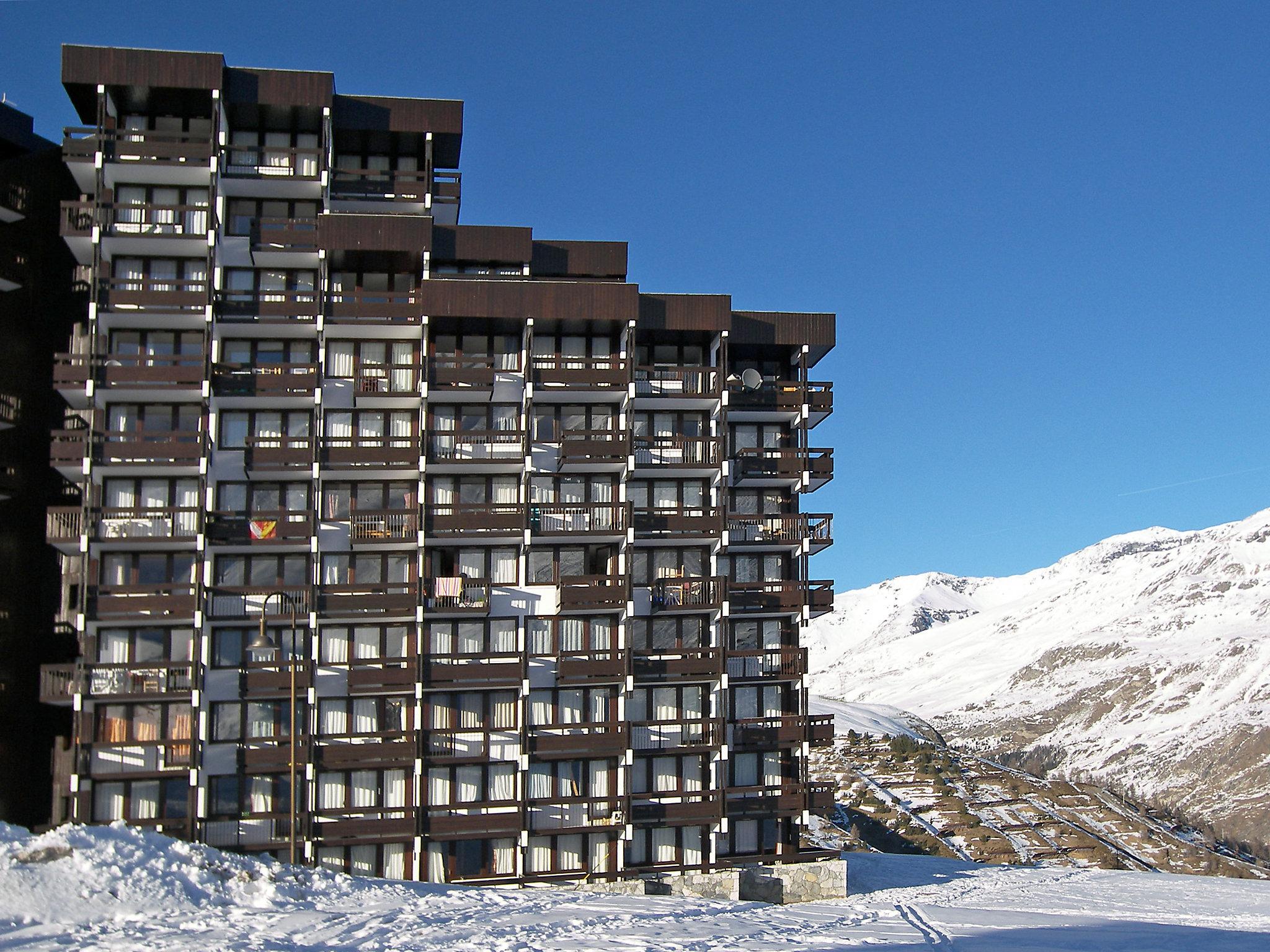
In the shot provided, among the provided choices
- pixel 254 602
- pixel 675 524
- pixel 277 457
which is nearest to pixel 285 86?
pixel 277 457

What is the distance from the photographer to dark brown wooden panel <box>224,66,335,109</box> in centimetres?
4525

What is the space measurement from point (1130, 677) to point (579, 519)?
97330 millimetres

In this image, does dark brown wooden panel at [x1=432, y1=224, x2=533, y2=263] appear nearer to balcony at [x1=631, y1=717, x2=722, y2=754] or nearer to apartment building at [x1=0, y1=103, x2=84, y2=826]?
apartment building at [x1=0, y1=103, x2=84, y2=826]

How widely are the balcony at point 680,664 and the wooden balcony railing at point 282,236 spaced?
19.7 meters

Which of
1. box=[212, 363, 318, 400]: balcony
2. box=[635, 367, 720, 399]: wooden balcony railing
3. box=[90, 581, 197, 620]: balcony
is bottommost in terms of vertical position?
box=[90, 581, 197, 620]: balcony

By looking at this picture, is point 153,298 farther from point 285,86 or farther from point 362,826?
point 362,826

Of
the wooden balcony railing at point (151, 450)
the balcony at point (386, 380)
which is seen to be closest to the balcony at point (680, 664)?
the balcony at point (386, 380)

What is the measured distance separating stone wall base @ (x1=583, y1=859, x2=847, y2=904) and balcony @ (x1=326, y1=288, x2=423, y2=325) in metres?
21.8

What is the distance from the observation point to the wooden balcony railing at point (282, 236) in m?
45.5

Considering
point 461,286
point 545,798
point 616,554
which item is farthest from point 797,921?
point 461,286

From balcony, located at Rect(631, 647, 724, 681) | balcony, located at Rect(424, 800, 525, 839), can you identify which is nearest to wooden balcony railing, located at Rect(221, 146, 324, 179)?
balcony, located at Rect(631, 647, 724, 681)

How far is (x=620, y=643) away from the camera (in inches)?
1813

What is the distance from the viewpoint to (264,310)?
148 ft

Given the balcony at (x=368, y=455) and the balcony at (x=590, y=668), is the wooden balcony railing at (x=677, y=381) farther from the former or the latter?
the balcony at (x=590, y=668)
